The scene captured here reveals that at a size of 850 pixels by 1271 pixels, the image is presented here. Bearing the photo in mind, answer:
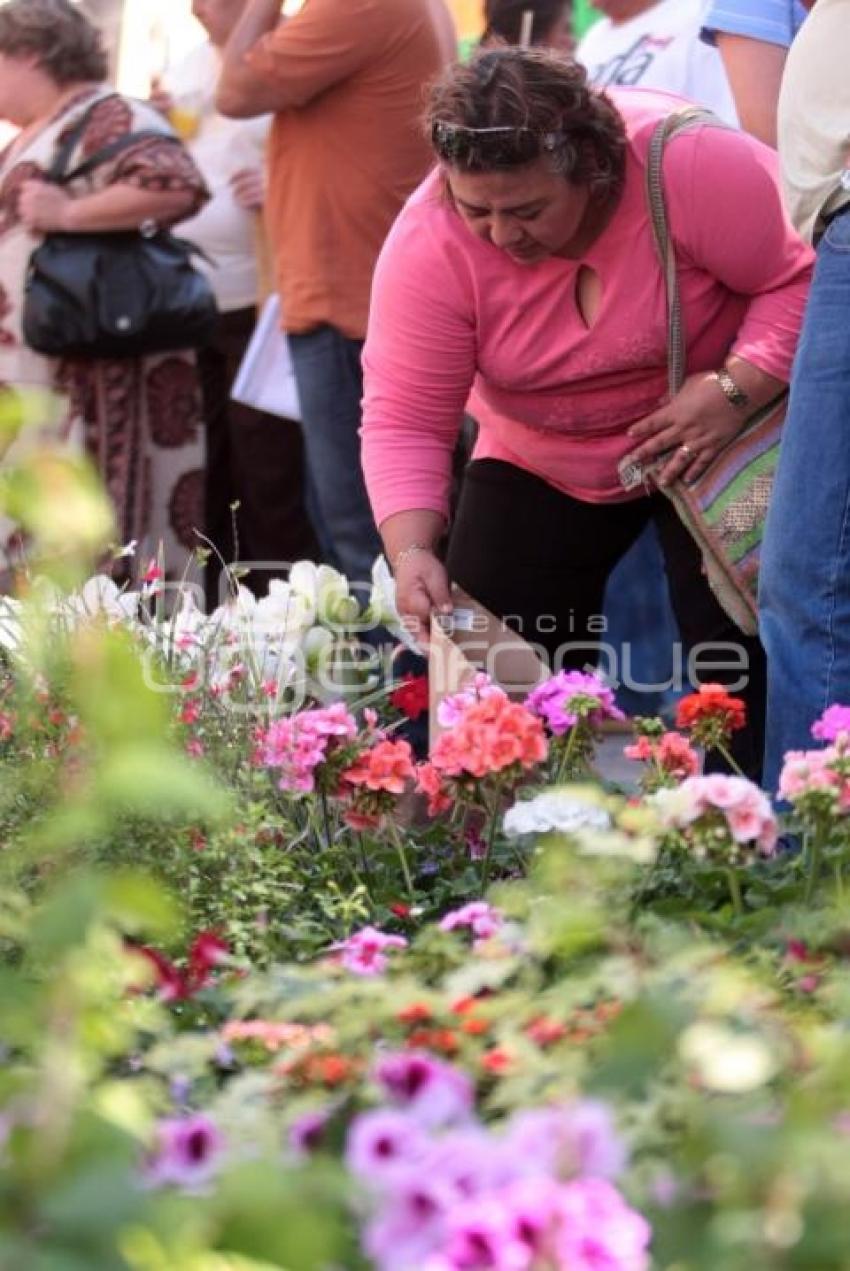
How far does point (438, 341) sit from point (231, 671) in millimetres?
663

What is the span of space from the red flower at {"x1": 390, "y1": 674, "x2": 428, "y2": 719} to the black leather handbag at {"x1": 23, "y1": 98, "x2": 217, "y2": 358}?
2436 millimetres

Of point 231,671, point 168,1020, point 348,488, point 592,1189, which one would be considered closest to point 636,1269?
point 592,1189

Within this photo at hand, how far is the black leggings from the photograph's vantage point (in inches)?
141

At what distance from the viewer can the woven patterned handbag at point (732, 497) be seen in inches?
134

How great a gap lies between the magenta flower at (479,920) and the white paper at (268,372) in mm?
3690

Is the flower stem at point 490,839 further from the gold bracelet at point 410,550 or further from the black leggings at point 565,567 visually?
the black leggings at point 565,567

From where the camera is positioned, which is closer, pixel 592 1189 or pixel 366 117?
pixel 592 1189

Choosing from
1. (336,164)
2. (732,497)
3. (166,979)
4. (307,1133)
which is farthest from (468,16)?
(307,1133)

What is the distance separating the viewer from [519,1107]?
1.55 m

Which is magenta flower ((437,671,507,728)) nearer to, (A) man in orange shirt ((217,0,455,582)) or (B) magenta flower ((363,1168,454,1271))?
(B) magenta flower ((363,1168,454,1271))

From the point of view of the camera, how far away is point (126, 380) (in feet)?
18.9

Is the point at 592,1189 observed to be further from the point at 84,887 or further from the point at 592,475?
the point at 592,475

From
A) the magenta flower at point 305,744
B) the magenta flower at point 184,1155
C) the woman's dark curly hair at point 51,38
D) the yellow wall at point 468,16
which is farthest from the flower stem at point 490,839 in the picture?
the yellow wall at point 468,16

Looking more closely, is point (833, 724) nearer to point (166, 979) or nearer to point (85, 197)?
point (166, 979)
